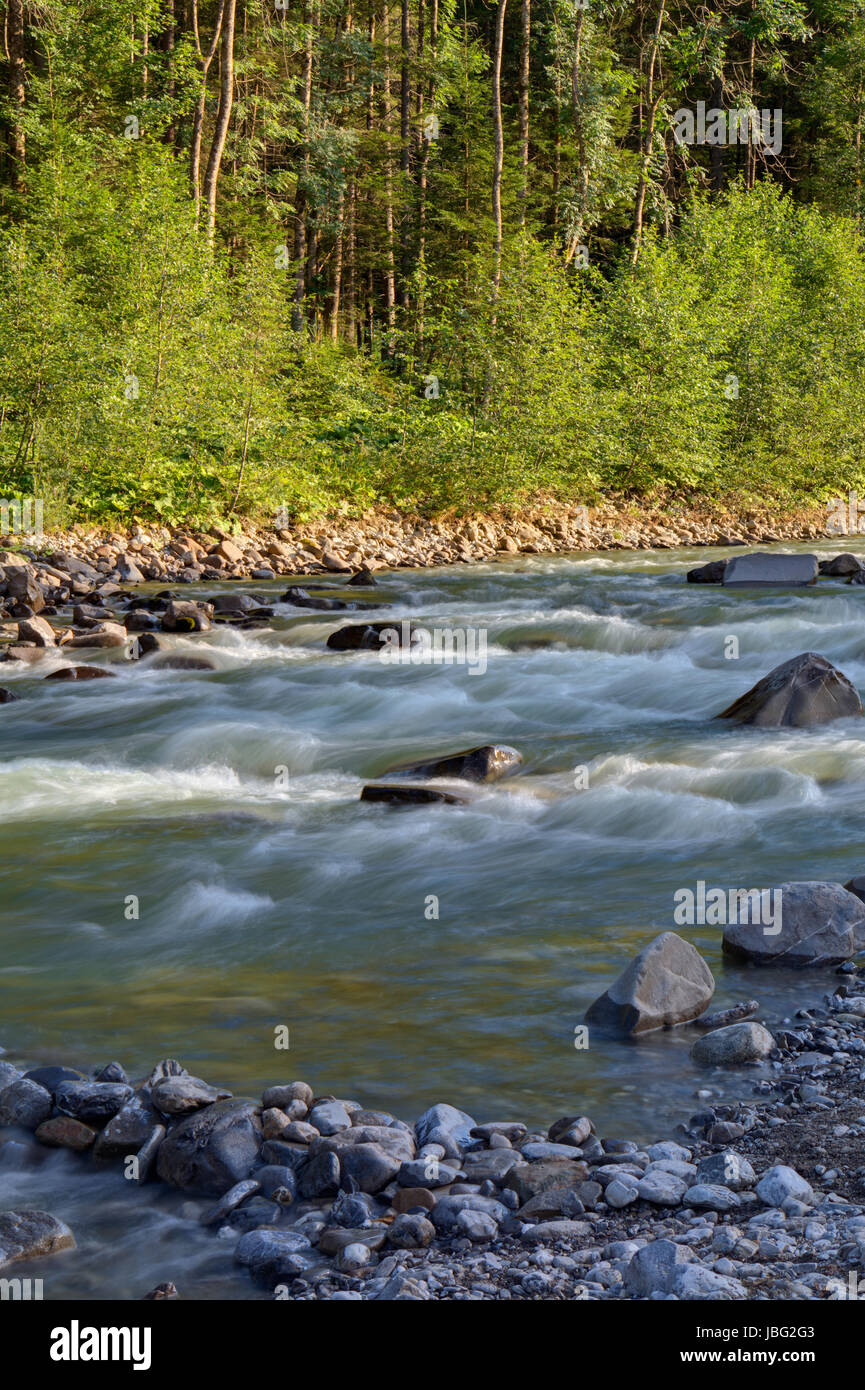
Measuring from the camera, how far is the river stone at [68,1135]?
4.34 m

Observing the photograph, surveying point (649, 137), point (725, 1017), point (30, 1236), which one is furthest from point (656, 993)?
point (649, 137)

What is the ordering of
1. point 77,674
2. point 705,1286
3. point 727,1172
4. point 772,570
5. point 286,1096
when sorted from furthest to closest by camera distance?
point 772,570
point 77,674
point 286,1096
point 727,1172
point 705,1286

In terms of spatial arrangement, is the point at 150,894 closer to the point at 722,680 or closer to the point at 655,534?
the point at 722,680

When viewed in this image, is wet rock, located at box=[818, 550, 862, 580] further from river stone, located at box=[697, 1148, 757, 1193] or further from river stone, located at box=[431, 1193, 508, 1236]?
river stone, located at box=[431, 1193, 508, 1236]

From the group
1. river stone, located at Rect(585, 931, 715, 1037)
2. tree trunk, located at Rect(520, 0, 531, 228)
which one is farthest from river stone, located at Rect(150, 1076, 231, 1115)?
tree trunk, located at Rect(520, 0, 531, 228)

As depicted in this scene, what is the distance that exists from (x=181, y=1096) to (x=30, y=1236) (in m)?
0.76

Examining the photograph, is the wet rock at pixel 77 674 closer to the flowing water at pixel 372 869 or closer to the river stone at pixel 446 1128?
the flowing water at pixel 372 869

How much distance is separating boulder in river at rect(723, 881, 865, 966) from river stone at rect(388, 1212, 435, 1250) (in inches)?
105

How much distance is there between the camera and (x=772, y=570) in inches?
725

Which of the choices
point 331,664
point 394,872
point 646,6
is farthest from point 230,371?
point 646,6

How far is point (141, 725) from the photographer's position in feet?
36.1

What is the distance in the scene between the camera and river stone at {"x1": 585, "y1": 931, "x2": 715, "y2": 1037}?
513 centimetres

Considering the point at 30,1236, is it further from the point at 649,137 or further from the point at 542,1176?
the point at 649,137

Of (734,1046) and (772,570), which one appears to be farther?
(772,570)
